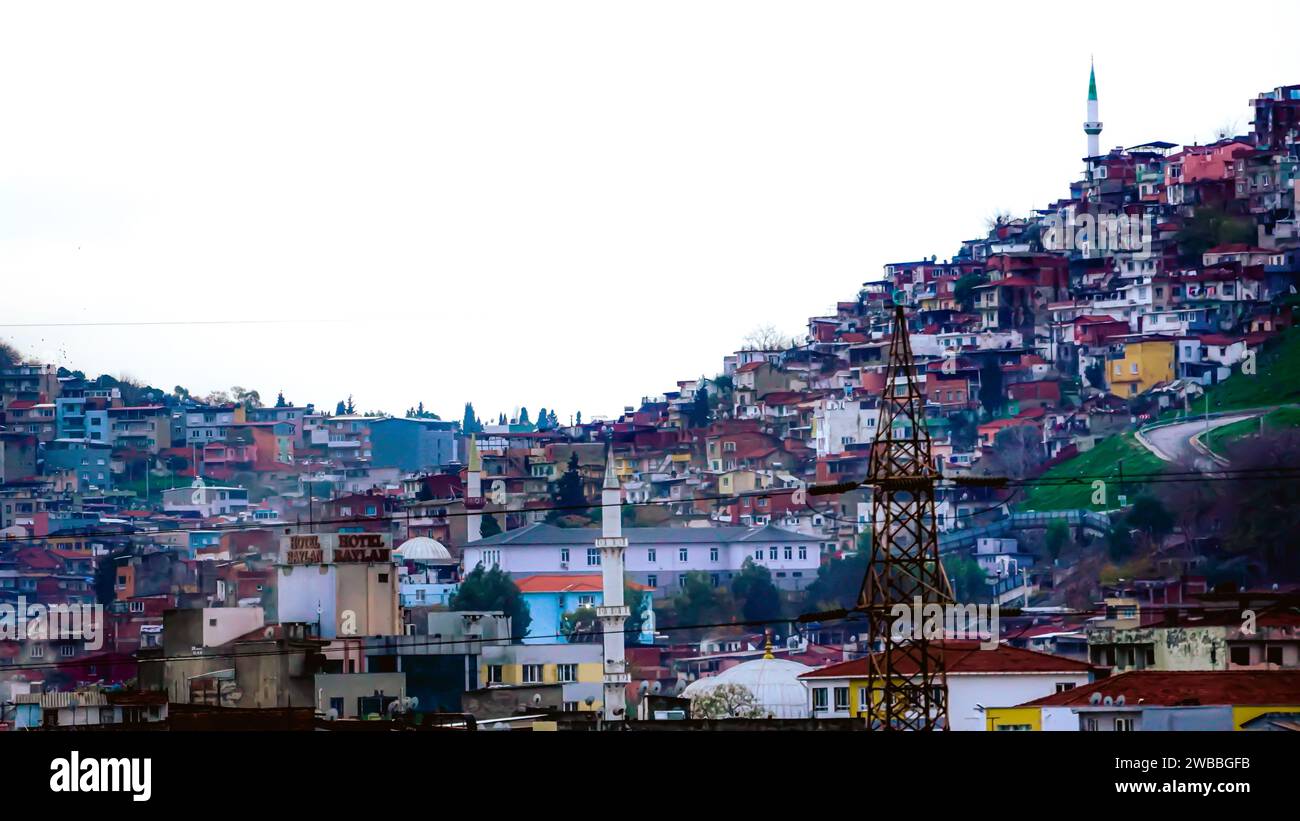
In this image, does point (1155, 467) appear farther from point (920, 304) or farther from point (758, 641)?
point (920, 304)

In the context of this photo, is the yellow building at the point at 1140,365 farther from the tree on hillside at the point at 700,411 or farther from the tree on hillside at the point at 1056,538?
the tree on hillside at the point at 700,411

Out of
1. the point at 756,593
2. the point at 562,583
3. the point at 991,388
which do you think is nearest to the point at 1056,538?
the point at 756,593

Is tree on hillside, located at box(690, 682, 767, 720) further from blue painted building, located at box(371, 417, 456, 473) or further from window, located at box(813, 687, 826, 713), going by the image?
blue painted building, located at box(371, 417, 456, 473)

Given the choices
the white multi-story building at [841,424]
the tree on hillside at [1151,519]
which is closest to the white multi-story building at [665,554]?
the tree on hillside at [1151,519]

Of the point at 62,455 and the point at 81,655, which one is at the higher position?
the point at 62,455

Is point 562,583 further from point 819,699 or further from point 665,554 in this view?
point 819,699

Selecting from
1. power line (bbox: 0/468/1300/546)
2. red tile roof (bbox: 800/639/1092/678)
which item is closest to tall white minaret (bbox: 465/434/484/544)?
power line (bbox: 0/468/1300/546)
